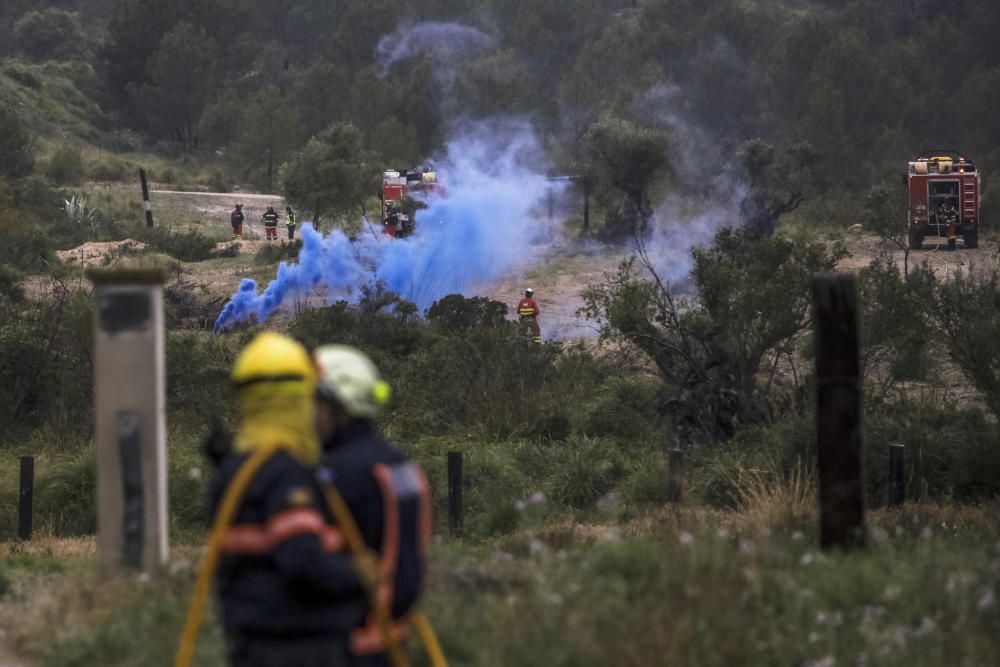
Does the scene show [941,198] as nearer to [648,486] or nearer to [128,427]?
[648,486]

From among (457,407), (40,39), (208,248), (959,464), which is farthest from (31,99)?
(959,464)

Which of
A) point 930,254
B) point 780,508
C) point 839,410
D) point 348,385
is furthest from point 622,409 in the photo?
point 930,254

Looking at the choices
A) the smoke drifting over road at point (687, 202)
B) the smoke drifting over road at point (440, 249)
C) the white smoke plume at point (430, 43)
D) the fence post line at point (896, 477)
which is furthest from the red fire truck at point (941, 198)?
the white smoke plume at point (430, 43)

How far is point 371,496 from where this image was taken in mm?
4238

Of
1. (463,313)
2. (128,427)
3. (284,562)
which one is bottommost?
(463,313)

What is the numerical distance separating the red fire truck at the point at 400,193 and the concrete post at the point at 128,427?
3024 cm

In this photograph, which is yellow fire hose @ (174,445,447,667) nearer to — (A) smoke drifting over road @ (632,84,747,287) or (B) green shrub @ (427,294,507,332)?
(B) green shrub @ (427,294,507,332)

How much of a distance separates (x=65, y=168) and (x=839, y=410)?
48537 mm

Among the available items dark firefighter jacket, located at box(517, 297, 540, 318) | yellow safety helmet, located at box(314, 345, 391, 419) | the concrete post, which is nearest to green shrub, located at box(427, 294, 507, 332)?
dark firefighter jacket, located at box(517, 297, 540, 318)

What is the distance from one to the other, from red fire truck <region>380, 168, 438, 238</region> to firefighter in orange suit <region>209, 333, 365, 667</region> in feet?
109

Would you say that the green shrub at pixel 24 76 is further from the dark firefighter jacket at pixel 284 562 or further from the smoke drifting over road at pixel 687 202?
the dark firefighter jacket at pixel 284 562

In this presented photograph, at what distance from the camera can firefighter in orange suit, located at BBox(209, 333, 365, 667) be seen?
4.01 meters

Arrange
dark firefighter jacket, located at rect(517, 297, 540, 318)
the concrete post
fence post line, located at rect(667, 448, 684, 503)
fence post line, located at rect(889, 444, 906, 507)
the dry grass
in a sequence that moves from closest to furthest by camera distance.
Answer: the concrete post < the dry grass < fence post line, located at rect(889, 444, 906, 507) < fence post line, located at rect(667, 448, 684, 503) < dark firefighter jacket, located at rect(517, 297, 540, 318)

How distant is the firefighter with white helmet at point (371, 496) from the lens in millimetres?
4219
